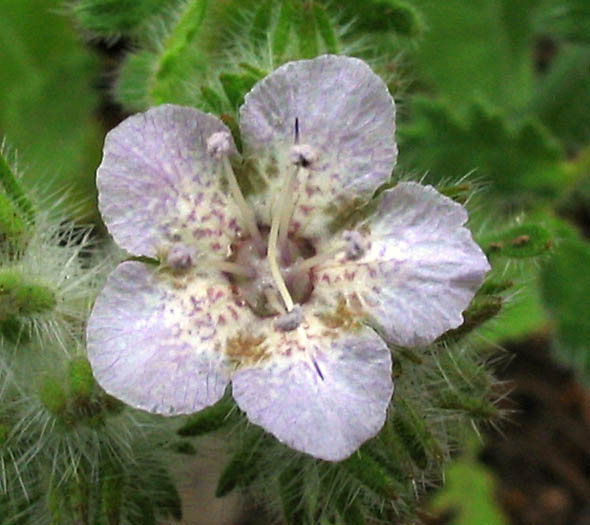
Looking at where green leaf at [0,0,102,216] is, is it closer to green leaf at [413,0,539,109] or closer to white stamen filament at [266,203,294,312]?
green leaf at [413,0,539,109]

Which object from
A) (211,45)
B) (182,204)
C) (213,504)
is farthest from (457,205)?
(213,504)

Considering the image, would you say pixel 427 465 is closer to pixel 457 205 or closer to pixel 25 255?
pixel 457 205

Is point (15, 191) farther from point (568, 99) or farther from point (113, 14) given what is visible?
point (568, 99)

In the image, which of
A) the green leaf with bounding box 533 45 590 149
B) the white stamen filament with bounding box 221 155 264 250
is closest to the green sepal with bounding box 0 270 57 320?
the white stamen filament with bounding box 221 155 264 250

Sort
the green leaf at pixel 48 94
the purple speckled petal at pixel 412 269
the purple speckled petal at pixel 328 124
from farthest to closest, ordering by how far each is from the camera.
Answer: the green leaf at pixel 48 94, the purple speckled petal at pixel 328 124, the purple speckled petal at pixel 412 269

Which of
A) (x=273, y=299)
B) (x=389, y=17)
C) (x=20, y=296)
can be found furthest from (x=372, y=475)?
(x=389, y=17)

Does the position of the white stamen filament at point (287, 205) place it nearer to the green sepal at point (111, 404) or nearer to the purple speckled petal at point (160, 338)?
the purple speckled petal at point (160, 338)

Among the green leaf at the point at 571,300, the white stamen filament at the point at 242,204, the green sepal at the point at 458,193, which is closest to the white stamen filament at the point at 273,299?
the white stamen filament at the point at 242,204
